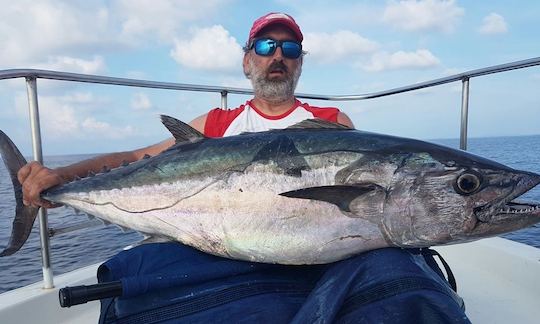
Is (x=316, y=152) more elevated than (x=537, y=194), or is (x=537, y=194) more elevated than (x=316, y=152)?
(x=316, y=152)

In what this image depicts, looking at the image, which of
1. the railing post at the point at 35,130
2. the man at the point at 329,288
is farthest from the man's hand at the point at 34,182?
the railing post at the point at 35,130

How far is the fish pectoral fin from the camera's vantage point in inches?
58.9

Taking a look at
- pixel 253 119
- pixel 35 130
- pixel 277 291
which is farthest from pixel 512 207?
pixel 35 130

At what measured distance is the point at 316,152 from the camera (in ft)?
5.42

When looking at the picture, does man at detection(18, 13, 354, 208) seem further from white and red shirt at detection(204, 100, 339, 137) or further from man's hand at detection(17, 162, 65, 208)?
man's hand at detection(17, 162, 65, 208)

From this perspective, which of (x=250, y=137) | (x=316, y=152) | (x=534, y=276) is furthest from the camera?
(x=534, y=276)

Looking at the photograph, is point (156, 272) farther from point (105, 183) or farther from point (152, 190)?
point (105, 183)

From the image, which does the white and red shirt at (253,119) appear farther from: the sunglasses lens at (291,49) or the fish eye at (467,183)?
the fish eye at (467,183)

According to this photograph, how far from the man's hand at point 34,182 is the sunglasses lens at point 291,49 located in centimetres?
158

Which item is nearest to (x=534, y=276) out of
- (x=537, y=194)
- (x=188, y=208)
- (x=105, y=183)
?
(x=188, y=208)

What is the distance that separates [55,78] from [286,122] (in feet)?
4.43

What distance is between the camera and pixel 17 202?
2.00 metres

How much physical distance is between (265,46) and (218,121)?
58cm

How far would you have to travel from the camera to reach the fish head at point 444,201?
1.45m
